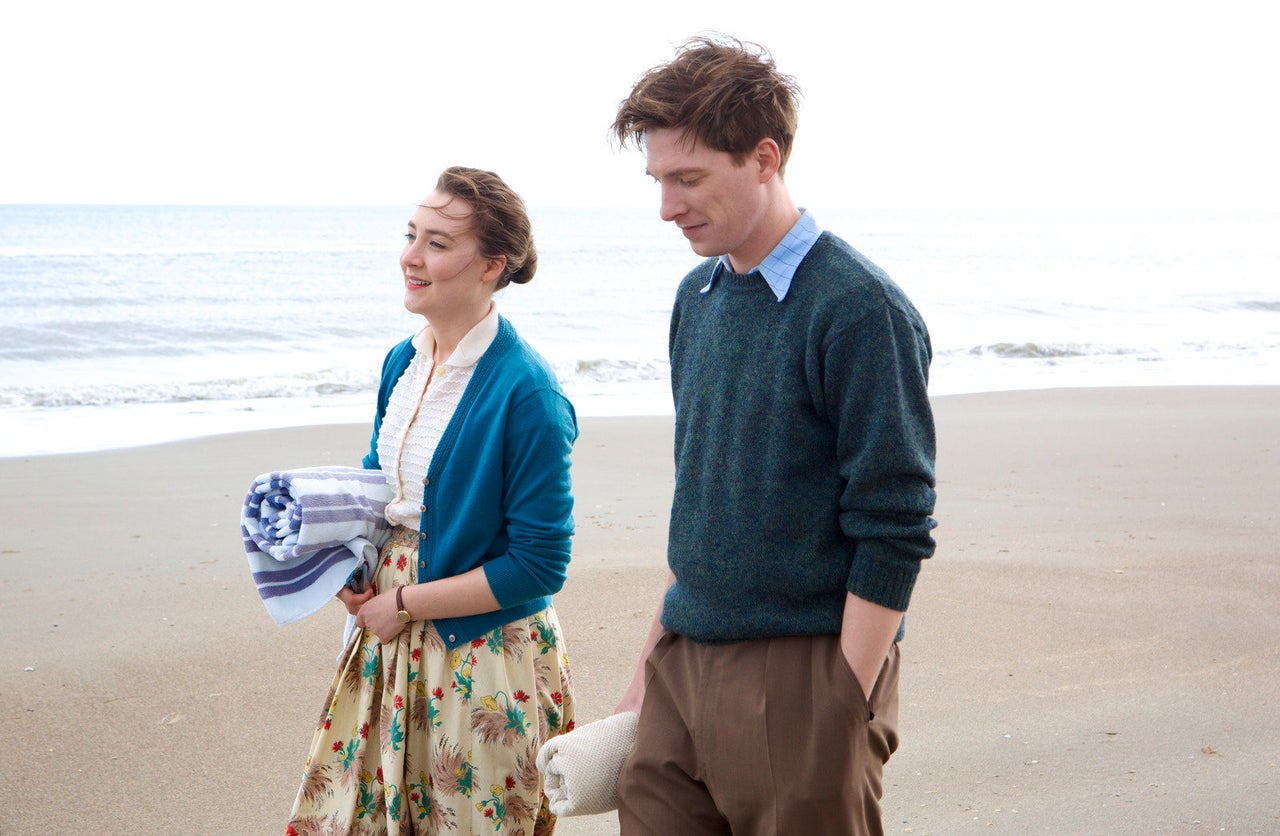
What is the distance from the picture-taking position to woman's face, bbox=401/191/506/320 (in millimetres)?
2521

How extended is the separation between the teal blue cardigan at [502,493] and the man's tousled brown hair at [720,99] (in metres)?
0.74

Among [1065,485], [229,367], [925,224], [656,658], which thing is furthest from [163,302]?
[925,224]

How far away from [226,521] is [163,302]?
19.6 metres

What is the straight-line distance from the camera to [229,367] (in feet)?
53.1

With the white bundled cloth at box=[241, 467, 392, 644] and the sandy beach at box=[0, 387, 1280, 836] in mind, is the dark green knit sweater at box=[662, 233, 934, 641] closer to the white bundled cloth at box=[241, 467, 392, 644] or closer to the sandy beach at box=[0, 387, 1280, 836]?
the white bundled cloth at box=[241, 467, 392, 644]

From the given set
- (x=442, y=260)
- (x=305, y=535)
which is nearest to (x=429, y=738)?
(x=305, y=535)

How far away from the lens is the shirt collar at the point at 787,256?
1.88 m

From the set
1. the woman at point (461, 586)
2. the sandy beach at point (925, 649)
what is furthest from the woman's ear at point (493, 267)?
the sandy beach at point (925, 649)

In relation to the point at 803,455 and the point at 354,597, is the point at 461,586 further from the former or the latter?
the point at 803,455

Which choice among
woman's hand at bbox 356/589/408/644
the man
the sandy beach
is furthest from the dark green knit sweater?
the sandy beach

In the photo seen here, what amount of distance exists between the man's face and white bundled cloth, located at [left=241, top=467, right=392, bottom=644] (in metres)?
1.01

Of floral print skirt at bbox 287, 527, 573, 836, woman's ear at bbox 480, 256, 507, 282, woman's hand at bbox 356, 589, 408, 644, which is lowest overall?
floral print skirt at bbox 287, 527, 573, 836

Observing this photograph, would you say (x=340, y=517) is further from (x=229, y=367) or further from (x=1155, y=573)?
(x=229, y=367)

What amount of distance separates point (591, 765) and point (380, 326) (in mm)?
20042
